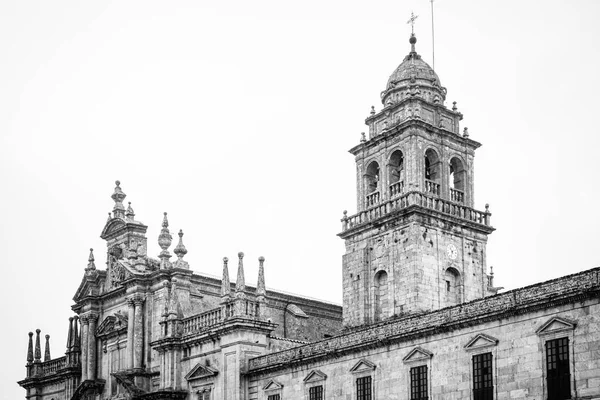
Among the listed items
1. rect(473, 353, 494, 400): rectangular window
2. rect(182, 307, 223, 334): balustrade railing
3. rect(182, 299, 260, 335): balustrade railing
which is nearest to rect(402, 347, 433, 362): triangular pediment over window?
rect(473, 353, 494, 400): rectangular window

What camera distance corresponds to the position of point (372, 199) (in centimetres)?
5912

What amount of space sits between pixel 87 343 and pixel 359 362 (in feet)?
90.6

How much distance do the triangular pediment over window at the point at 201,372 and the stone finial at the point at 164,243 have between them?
25.0 ft

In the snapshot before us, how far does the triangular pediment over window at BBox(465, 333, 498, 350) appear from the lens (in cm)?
3803

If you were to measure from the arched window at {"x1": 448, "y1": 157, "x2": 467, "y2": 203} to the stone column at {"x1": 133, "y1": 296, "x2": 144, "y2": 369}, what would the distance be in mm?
19843

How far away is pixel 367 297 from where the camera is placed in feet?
187

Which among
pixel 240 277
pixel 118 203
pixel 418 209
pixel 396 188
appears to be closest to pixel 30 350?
pixel 118 203

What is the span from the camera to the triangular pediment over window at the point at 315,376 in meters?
46.6

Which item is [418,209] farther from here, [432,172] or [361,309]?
[361,309]

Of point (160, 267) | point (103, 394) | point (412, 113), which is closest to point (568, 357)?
point (412, 113)

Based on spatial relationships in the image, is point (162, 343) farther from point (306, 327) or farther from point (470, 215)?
point (470, 215)

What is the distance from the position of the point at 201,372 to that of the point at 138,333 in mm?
7526

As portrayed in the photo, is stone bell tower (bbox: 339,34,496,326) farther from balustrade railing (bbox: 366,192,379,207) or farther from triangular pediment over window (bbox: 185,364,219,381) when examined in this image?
triangular pediment over window (bbox: 185,364,219,381)

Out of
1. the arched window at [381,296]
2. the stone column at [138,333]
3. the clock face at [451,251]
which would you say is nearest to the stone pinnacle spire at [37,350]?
the stone column at [138,333]
